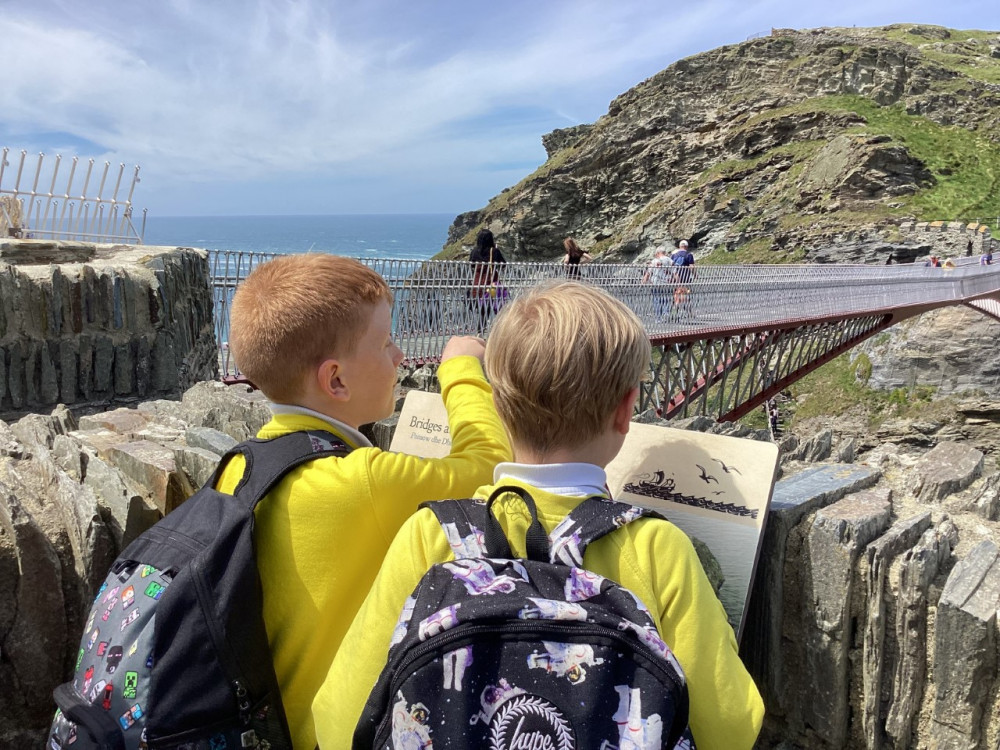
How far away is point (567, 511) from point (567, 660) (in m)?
0.28

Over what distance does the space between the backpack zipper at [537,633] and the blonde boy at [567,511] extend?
124 millimetres

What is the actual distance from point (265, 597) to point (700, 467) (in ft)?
3.24

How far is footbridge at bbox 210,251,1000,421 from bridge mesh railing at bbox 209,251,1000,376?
27 mm

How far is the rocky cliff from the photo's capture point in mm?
31891

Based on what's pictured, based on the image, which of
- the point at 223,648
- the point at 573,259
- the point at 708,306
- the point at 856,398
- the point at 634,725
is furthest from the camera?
the point at 856,398

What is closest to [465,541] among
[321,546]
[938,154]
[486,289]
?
[321,546]

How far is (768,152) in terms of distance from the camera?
134ft

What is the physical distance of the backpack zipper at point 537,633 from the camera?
106 cm

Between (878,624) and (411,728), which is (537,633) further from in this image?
(878,624)

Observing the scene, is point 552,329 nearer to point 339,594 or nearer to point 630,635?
point 630,635

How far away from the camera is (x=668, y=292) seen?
48.8ft

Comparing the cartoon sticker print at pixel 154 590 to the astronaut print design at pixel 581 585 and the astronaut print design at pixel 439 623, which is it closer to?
the astronaut print design at pixel 439 623

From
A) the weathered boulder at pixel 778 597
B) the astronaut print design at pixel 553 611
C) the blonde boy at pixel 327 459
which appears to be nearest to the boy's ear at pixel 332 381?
the blonde boy at pixel 327 459

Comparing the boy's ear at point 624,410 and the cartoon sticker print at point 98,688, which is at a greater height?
the boy's ear at point 624,410
